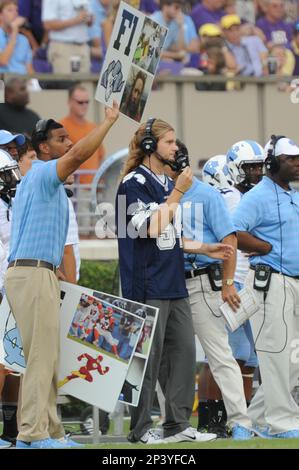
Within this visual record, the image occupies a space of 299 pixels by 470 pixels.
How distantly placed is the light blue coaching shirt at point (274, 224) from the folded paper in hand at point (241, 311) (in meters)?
0.33

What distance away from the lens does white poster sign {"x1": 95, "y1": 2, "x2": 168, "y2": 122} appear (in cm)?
918

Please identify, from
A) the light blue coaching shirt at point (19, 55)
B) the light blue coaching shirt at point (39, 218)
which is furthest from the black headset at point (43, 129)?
the light blue coaching shirt at point (19, 55)

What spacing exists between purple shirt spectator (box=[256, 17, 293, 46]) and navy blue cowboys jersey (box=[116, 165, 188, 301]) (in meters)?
10.2

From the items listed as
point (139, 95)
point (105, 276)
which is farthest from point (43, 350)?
point (105, 276)

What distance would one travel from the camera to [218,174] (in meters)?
12.1

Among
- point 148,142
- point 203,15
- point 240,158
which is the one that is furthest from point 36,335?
point 203,15

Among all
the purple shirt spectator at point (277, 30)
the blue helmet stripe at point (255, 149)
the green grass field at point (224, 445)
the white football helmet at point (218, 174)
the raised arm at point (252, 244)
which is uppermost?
the purple shirt spectator at point (277, 30)

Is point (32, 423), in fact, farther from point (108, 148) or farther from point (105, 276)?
point (108, 148)

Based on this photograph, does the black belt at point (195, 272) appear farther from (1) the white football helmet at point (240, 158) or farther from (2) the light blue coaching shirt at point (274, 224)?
(1) the white football helmet at point (240, 158)

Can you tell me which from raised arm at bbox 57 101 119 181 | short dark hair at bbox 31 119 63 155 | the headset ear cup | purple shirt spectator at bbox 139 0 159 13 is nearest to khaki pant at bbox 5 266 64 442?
raised arm at bbox 57 101 119 181

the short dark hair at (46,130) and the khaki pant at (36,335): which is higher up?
the short dark hair at (46,130)

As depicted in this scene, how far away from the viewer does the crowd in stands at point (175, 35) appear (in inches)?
677

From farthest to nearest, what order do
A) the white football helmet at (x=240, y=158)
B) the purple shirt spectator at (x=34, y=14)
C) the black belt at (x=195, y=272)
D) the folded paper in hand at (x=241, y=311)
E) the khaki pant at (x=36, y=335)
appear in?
1. the purple shirt spectator at (x=34, y=14)
2. the white football helmet at (x=240, y=158)
3. the black belt at (x=195, y=272)
4. the folded paper in hand at (x=241, y=311)
5. the khaki pant at (x=36, y=335)

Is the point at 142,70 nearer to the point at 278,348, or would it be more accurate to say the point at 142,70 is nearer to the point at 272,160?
the point at 272,160
